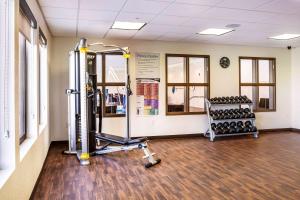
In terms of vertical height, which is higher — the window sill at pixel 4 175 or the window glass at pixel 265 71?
the window glass at pixel 265 71

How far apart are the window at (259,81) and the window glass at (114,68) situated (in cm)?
350

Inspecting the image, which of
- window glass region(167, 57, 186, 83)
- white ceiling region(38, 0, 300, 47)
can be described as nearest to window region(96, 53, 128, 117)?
white ceiling region(38, 0, 300, 47)

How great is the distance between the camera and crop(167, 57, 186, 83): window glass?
23.7 ft

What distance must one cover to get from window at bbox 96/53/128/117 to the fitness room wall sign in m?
0.39

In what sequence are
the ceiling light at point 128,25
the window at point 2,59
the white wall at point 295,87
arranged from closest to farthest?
1. the window at point 2,59
2. the ceiling light at point 128,25
3. the white wall at point 295,87

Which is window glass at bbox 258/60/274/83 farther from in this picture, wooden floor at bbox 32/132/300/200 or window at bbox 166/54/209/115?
wooden floor at bbox 32/132/300/200

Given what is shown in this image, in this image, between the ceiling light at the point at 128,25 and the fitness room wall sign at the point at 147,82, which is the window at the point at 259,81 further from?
the ceiling light at the point at 128,25

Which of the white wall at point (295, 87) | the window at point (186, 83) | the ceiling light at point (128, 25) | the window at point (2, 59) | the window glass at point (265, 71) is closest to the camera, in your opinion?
the window at point (2, 59)

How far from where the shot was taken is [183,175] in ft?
13.0

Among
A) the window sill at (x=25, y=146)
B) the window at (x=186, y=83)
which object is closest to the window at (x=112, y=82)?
the window at (x=186, y=83)

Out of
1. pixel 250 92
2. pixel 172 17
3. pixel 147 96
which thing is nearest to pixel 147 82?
pixel 147 96

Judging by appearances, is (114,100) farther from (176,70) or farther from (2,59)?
(2,59)

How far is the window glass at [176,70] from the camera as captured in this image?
285 inches

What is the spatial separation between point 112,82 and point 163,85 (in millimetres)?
1340
